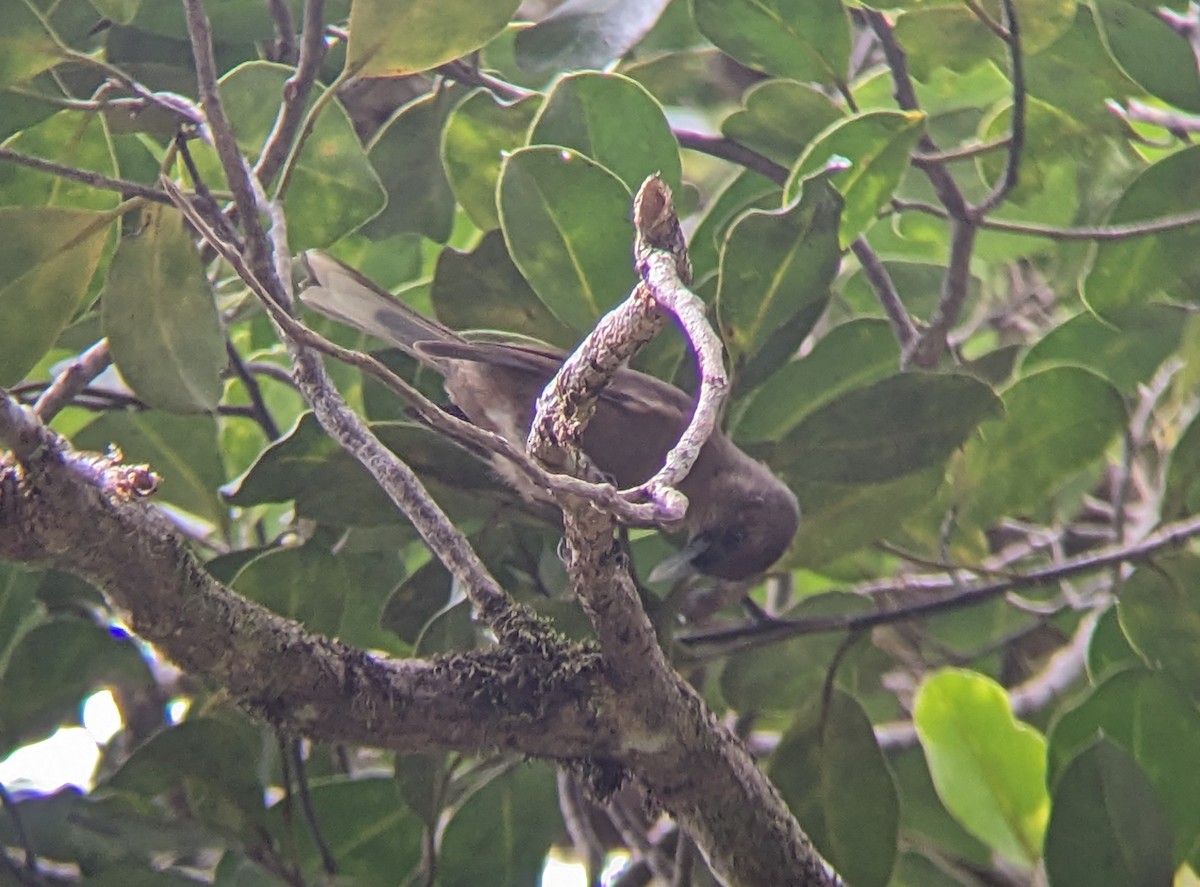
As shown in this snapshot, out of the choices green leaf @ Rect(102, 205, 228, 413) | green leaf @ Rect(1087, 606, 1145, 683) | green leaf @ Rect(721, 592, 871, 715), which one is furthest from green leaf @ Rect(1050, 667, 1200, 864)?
green leaf @ Rect(102, 205, 228, 413)

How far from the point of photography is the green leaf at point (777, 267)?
1.15m

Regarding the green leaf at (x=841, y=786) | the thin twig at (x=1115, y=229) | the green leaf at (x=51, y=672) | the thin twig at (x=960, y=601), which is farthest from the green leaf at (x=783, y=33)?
the green leaf at (x=51, y=672)

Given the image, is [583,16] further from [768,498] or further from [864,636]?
[864,636]

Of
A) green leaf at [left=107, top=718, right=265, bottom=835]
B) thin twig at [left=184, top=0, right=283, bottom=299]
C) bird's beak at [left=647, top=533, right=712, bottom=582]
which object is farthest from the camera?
bird's beak at [left=647, top=533, right=712, bottom=582]

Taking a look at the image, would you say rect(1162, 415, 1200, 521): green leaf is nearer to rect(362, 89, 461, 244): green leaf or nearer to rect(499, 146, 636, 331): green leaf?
rect(499, 146, 636, 331): green leaf

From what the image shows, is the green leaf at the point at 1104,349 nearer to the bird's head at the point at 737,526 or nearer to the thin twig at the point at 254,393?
the bird's head at the point at 737,526

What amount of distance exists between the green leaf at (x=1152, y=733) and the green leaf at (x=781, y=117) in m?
0.70

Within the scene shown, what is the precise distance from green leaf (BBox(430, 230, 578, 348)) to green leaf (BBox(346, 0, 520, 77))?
0.22 meters

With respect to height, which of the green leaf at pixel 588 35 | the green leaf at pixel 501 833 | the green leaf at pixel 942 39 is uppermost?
the green leaf at pixel 588 35

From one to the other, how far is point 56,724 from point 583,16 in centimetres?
103

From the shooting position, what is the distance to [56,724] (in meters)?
1.38

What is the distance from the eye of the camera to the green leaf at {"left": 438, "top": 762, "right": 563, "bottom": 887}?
1308 millimetres

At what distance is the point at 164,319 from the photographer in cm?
119

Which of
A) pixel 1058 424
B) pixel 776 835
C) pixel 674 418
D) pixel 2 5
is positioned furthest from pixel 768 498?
pixel 2 5
